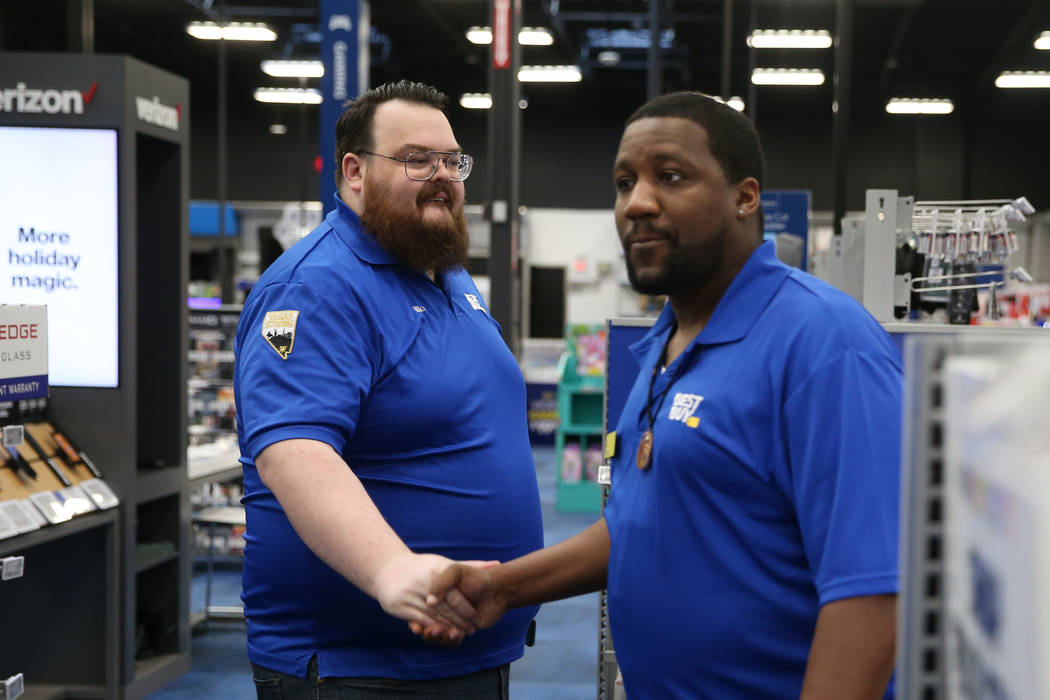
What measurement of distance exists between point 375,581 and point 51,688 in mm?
3550

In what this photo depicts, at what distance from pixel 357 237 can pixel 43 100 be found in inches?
116

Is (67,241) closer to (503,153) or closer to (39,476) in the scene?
(39,476)

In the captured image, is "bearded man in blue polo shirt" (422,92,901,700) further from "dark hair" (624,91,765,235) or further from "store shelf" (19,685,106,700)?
"store shelf" (19,685,106,700)

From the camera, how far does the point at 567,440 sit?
34.0ft

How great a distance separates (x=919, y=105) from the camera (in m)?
19.6

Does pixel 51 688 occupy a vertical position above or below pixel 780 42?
below

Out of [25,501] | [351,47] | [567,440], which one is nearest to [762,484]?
[25,501]

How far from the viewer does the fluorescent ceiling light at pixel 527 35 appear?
15562 mm

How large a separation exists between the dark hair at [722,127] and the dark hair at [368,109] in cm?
82

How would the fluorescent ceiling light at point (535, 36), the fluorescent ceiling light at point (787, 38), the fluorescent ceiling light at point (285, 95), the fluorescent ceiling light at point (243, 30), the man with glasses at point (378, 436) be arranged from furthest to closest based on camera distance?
the fluorescent ceiling light at point (285, 95) → the fluorescent ceiling light at point (535, 36) → the fluorescent ceiling light at point (243, 30) → the fluorescent ceiling light at point (787, 38) → the man with glasses at point (378, 436)

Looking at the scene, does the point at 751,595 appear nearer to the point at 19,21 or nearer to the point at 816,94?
the point at 19,21

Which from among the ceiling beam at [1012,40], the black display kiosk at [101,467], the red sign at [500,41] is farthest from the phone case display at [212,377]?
the ceiling beam at [1012,40]

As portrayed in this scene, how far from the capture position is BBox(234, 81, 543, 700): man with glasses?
175 cm

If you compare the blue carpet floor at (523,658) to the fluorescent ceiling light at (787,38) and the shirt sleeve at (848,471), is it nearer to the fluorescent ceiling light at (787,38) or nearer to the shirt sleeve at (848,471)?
the shirt sleeve at (848,471)
